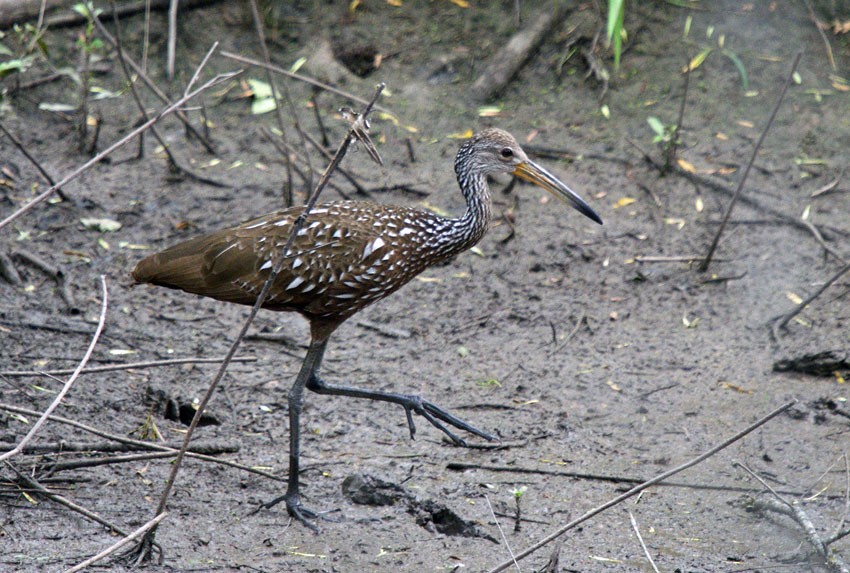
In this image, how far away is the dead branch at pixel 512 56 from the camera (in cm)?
824

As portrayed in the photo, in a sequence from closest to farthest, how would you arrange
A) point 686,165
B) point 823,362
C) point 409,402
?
1. point 409,402
2. point 823,362
3. point 686,165

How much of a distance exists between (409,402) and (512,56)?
3971 millimetres

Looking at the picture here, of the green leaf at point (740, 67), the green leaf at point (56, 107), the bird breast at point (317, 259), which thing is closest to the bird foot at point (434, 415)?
the bird breast at point (317, 259)

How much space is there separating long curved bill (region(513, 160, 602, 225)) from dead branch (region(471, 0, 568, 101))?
110 inches

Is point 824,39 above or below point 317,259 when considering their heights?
below

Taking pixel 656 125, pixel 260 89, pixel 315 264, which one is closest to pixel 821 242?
pixel 656 125

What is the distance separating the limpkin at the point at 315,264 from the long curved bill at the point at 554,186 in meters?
0.59

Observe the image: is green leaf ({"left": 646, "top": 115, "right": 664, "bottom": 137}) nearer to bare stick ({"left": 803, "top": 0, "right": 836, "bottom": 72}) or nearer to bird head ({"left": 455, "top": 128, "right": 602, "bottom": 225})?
bare stick ({"left": 803, "top": 0, "right": 836, "bottom": 72})

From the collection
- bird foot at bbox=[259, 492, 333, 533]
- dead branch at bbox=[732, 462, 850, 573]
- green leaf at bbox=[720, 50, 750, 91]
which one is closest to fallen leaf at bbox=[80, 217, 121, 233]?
bird foot at bbox=[259, 492, 333, 533]

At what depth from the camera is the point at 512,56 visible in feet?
27.1

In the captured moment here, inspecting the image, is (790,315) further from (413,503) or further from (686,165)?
(413,503)

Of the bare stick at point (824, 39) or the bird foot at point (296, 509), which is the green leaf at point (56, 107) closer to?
the bird foot at point (296, 509)

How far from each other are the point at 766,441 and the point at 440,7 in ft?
16.3

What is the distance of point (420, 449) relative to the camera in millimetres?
5445
